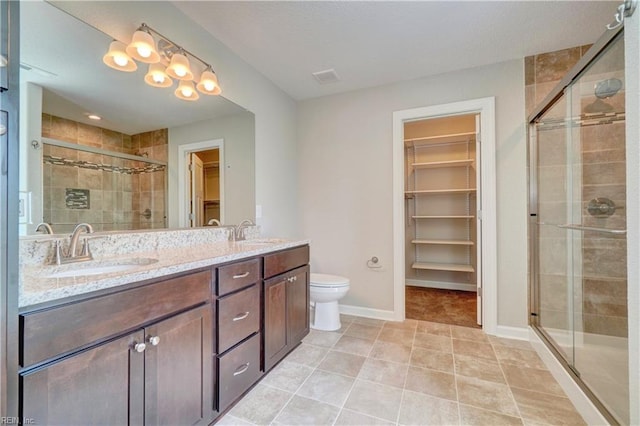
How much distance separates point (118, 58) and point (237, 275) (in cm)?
135

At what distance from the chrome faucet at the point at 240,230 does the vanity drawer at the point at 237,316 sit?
2.27 ft

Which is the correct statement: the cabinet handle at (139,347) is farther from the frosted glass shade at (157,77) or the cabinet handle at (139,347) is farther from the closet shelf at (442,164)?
the closet shelf at (442,164)

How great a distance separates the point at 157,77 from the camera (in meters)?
1.70

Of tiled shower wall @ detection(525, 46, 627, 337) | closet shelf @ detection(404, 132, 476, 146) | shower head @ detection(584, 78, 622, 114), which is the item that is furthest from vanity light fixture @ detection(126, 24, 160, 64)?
closet shelf @ detection(404, 132, 476, 146)

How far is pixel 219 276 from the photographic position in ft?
4.45

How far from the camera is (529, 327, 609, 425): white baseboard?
1326 millimetres

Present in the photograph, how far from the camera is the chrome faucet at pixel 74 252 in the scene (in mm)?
1178

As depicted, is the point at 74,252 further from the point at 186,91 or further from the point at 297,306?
the point at 297,306

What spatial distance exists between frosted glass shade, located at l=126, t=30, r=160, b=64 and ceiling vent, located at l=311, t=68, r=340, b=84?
4.57 ft

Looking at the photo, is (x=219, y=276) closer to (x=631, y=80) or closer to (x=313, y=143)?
(x=631, y=80)

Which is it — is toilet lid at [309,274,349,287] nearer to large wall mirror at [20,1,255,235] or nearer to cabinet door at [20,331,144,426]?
large wall mirror at [20,1,255,235]

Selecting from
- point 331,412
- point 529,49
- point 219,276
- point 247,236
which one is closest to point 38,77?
point 219,276

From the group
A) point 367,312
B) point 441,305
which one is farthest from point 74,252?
point 441,305

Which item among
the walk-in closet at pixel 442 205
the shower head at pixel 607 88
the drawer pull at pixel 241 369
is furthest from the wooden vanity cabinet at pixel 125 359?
the walk-in closet at pixel 442 205
